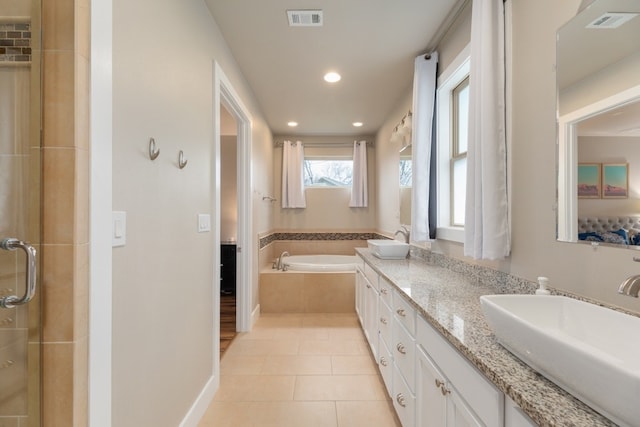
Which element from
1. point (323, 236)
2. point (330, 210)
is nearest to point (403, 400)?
point (323, 236)

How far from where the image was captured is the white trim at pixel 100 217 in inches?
38.6

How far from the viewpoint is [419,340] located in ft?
4.66

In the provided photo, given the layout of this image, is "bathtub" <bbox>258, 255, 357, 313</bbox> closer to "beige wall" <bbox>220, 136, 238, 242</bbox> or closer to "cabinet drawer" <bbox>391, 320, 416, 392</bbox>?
"beige wall" <bbox>220, 136, 238, 242</bbox>

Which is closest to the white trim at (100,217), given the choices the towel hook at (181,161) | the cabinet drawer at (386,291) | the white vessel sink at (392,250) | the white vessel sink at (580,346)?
the towel hook at (181,161)

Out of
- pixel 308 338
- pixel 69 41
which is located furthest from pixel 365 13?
pixel 308 338

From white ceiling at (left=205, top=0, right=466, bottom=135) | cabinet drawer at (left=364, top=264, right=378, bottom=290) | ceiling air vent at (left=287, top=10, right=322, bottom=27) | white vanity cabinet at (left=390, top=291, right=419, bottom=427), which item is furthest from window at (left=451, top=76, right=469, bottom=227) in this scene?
ceiling air vent at (left=287, top=10, right=322, bottom=27)

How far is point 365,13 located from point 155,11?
126 centimetres

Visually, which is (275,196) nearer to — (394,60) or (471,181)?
(394,60)

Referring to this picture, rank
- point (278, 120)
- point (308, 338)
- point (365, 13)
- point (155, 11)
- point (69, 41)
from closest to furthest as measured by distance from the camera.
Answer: point (69, 41), point (155, 11), point (365, 13), point (308, 338), point (278, 120)

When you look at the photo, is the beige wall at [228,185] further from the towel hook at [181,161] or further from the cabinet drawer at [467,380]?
the cabinet drawer at [467,380]

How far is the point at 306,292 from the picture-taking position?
12.8 feet

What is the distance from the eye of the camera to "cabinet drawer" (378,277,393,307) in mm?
1993

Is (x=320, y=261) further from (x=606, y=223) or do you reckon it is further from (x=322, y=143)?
(x=606, y=223)

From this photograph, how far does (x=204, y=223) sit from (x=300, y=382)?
4.49ft
